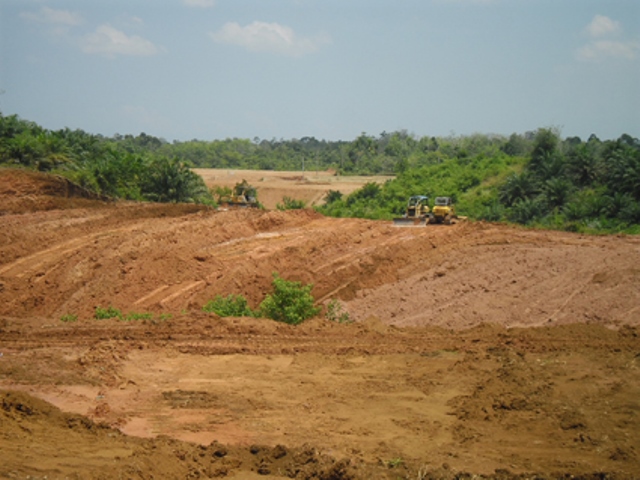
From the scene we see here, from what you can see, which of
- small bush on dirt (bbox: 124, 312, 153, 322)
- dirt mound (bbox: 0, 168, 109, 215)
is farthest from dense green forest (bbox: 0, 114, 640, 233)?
small bush on dirt (bbox: 124, 312, 153, 322)

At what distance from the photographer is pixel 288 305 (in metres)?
16.8

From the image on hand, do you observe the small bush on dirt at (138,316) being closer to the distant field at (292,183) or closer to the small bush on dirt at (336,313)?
the small bush on dirt at (336,313)

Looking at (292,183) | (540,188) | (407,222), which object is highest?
(540,188)

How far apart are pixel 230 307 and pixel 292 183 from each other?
54.3 metres

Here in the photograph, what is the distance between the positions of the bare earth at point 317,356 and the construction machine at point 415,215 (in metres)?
4.44

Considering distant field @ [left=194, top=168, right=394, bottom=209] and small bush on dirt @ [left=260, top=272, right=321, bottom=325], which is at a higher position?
distant field @ [left=194, top=168, right=394, bottom=209]

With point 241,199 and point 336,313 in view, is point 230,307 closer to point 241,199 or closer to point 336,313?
point 336,313

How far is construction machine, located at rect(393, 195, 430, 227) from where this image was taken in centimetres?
2894

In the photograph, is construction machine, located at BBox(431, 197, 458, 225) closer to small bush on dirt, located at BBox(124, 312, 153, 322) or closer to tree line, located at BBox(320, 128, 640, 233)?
tree line, located at BBox(320, 128, 640, 233)

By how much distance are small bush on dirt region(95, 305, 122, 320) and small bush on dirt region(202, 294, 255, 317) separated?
214cm

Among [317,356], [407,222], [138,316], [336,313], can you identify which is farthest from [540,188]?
[317,356]

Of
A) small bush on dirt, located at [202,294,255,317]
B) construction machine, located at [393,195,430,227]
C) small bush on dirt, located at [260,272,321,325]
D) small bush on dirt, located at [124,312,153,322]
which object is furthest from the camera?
construction machine, located at [393,195,430,227]

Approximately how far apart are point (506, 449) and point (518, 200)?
32.3 meters

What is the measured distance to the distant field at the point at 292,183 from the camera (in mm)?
63059
